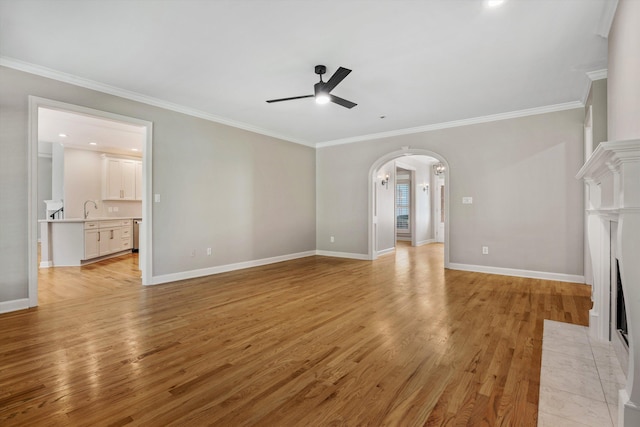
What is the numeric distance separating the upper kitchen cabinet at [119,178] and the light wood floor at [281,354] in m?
4.56

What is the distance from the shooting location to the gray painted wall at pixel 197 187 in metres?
3.39

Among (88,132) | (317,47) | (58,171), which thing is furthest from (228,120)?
(58,171)

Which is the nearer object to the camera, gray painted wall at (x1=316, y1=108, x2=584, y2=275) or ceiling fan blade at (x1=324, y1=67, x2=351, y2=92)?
ceiling fan blade at (x1=324, y1=67, x2=351, y2=92)

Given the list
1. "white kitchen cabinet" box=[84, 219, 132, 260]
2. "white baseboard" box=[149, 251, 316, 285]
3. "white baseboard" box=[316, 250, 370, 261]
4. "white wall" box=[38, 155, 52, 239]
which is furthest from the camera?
"white wall" box=[38, 155, 52, 239]

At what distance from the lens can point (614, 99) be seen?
2697 millimetres

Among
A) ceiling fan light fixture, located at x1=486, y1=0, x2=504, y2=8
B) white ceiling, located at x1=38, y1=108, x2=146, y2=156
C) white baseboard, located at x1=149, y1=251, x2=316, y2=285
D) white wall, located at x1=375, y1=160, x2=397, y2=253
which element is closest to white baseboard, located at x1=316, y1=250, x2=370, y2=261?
white wall, located at x1=375, y1=160, x2=397, y2=253

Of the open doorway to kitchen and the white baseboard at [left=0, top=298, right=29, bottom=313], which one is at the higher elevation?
the open doorway to kitchen

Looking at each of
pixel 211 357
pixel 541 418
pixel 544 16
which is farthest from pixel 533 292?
pixel 211 357

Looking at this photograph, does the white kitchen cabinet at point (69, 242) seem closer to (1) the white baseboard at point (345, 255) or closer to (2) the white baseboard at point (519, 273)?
(1) the white baseboard at point (345, 255)

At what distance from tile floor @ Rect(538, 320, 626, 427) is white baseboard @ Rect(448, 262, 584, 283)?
2413 mm

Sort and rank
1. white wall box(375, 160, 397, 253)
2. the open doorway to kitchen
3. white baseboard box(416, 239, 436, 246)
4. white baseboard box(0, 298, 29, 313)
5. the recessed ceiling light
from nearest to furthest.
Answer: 1. the recessed ceiling light
2. white baseboard box(0, 298, 29, 313)
3. the open doorway to kitchen
4. white wall box(375, 160, 397, 253)
5. white baseboard box(416, 239, 436, 246)

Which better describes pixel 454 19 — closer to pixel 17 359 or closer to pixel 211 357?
pixel 211 357

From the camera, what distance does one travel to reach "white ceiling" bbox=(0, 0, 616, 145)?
254 centimetres

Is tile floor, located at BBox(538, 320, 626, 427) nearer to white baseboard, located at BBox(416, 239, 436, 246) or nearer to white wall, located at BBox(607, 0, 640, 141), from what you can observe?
white wall, located at BBox(607, 0, 640, 141)
